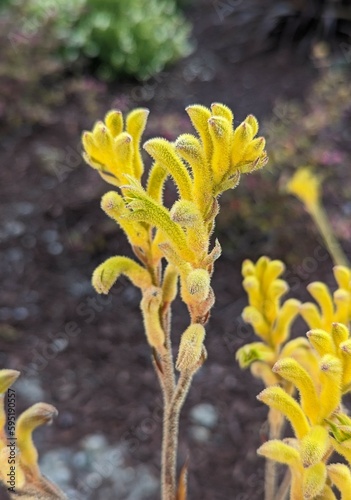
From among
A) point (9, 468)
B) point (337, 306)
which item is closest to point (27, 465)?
point (9, 468)

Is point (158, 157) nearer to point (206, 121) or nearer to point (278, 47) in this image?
point (206, 121)

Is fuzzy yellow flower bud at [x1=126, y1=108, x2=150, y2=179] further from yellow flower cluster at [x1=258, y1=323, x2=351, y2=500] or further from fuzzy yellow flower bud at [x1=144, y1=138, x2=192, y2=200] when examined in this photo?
yellow flower cluster at [x1=258, y1=323, x2=351, y2=500]

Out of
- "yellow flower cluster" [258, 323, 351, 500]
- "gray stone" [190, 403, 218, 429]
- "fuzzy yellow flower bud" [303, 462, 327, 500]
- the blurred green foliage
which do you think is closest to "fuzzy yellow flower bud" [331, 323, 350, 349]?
"yellow flower cluster" [258, 323, 351, 500]

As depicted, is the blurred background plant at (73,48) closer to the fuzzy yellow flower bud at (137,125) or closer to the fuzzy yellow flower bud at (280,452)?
the fuzzy yellow flower bud at (137,125)

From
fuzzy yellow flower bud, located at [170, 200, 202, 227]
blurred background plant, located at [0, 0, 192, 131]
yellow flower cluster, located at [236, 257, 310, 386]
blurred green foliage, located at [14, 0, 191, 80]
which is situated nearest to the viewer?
fuzzy yellow flower bud, located at [170, 200, 202, 227]

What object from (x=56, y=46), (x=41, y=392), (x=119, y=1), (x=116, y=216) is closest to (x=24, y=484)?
(x=116, y=216)

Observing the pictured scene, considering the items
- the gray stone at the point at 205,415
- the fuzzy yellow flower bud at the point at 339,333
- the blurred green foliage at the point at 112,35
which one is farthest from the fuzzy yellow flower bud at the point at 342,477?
the blurred green foliage at the point at 112,35

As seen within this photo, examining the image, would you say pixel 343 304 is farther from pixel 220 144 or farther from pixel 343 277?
pixel 220 144
